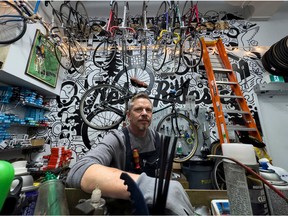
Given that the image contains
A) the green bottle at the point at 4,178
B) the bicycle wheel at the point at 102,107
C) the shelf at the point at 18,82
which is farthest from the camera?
the bicycle wheel at the point at 102,107

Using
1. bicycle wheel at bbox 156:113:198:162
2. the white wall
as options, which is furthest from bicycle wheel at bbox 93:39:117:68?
the white wall

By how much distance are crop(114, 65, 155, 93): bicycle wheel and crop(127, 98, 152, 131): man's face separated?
1491 mm

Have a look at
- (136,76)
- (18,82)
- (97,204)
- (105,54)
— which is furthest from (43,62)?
(97,204)

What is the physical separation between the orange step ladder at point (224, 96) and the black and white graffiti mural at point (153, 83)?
28 centimetres

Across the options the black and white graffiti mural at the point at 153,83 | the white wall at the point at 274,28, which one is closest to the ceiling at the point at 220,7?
the white wall at the point at 274,28

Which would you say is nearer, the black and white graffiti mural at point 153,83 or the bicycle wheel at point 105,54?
the black and white graffiti mural at point 153,83

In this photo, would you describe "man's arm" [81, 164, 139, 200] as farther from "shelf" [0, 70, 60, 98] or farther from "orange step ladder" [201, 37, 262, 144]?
"shelf" [0, 70, 60, 98]

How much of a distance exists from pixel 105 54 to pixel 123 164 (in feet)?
8.79

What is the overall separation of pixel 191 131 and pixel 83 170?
2064 mm

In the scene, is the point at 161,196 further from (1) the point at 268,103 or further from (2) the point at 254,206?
(1) the point at 268,103

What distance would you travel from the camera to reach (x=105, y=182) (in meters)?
0.44

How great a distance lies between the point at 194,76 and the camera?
9.02 ft

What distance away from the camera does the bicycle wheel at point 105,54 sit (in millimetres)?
2699

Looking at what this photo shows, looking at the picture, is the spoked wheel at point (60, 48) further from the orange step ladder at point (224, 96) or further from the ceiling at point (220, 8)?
the orange step ladder at point (224, 96)
